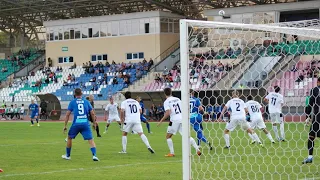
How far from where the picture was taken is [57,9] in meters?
60.7

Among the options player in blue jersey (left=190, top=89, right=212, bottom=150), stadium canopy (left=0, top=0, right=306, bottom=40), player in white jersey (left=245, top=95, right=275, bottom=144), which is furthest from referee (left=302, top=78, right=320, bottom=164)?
stadium canopy (left=0, top=0, right=306, bottom=40)

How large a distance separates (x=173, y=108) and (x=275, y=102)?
6.27m

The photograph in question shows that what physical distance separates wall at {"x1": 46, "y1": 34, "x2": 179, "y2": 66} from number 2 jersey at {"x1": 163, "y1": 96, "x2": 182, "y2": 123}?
37.7 meters

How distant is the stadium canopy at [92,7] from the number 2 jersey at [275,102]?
31.5 metres

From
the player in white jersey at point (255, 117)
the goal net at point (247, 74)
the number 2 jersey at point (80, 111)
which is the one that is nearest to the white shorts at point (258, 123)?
the player in white jersey at point (255, 117)

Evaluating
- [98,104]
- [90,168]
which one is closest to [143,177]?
[90,168]

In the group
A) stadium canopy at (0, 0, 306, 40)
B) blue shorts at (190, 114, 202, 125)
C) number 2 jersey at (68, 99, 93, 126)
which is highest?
stadium canopy at (0, 0, 306, 40)

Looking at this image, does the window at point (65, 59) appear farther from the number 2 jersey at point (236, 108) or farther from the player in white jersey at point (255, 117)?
the number 2 jersey at point (236, 108)

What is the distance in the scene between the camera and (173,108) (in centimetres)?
1662

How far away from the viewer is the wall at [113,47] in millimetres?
54781

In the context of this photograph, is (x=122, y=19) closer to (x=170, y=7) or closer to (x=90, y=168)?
(x=170, y=7)

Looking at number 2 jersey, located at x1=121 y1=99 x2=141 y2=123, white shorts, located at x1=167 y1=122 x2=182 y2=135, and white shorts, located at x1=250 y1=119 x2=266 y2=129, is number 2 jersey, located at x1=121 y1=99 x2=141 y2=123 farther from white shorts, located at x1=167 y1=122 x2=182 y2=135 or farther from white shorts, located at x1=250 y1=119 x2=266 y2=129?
white shorts, located at x1=250 y1=119 x2=266 y2=129

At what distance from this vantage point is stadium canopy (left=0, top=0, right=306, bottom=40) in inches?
2188

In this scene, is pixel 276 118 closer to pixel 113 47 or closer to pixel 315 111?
pixel 315 111
